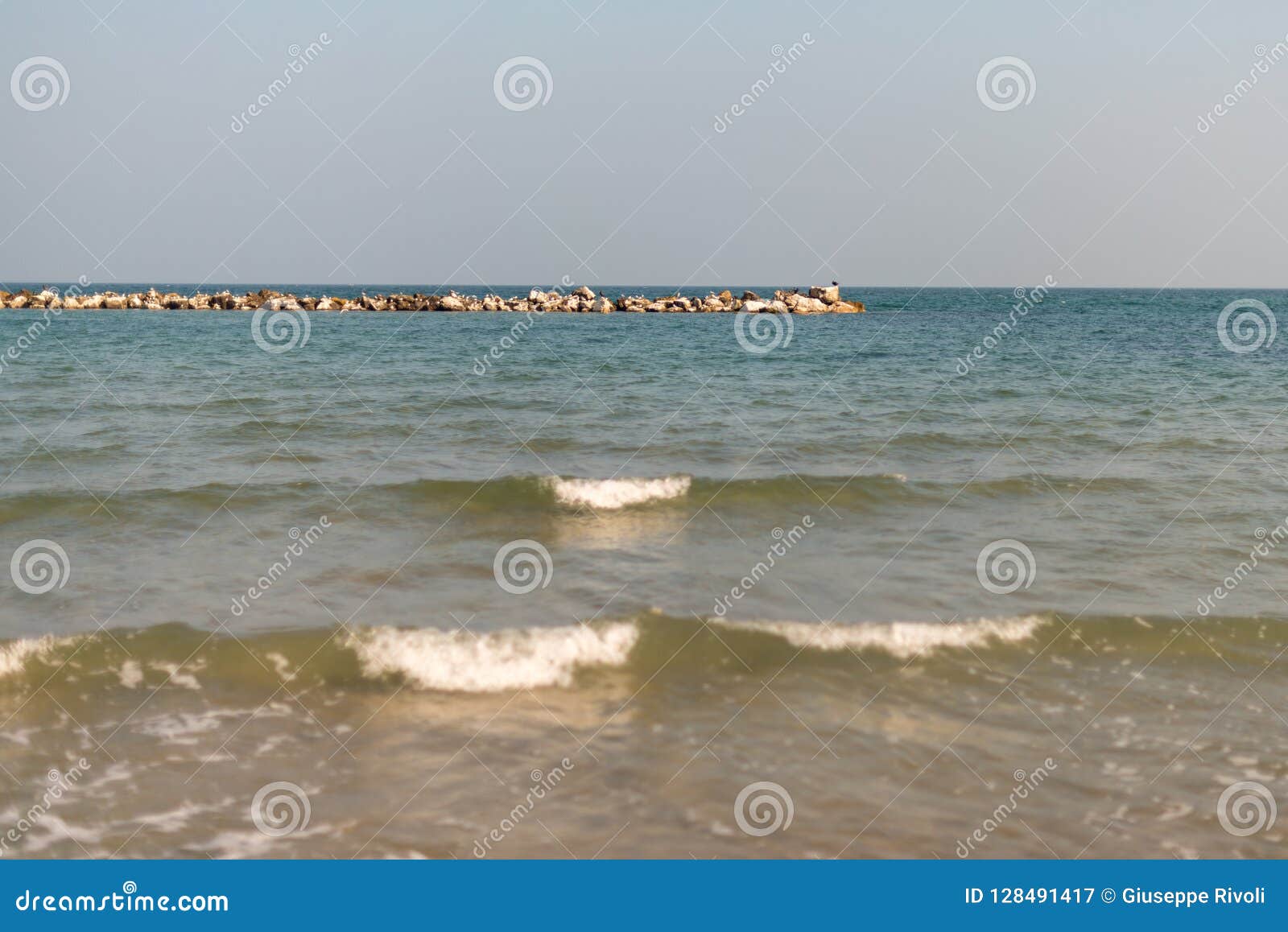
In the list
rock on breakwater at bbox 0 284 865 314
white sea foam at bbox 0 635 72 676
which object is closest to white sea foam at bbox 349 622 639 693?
white sea foam at bbox 0 635 72 676

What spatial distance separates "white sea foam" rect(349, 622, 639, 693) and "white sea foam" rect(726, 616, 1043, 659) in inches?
43.6

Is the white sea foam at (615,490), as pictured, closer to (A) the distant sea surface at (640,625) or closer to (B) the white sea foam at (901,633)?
(A) the distant sea surface at (640,625)

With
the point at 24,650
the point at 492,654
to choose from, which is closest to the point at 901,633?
the point at 492,654

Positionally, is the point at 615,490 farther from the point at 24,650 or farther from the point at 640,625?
the point at 24,650

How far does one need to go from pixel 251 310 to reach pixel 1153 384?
51.8 meters

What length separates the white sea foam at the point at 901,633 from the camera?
7.72 meters

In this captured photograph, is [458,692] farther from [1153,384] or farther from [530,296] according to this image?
[530,296]

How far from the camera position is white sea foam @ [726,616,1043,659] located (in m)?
7.72

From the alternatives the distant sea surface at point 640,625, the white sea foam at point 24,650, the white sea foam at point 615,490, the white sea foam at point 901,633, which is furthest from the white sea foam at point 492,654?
the white sea foam at point 615,490

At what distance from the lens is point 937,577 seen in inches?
366

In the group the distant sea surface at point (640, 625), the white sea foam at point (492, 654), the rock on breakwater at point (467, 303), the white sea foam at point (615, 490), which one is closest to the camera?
the distant sea surface at point (640, 625)

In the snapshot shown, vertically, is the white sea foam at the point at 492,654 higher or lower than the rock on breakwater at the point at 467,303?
lower

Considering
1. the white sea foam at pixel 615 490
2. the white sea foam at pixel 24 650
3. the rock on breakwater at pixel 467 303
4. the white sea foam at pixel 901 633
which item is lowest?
the white sea foam at pixel 24 650

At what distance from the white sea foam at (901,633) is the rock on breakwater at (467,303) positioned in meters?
48.9
